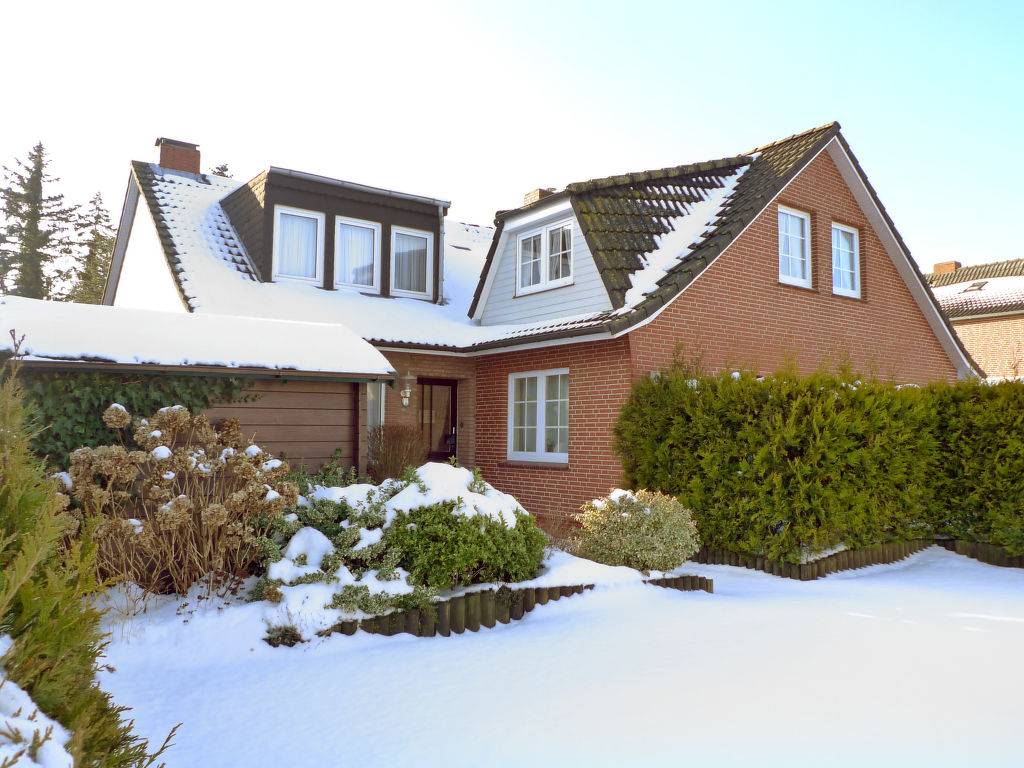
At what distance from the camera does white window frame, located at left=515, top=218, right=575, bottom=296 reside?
1282 centimetres

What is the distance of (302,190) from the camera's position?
13781 millimetres

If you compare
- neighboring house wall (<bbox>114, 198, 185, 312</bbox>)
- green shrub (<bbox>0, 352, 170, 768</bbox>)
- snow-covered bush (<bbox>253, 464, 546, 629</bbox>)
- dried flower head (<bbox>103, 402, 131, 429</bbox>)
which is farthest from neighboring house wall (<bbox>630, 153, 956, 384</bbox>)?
green shrub (<bbox>0, 352, 170, 768</bbox>)

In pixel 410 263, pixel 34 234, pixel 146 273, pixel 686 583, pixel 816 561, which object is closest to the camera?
pixel 686 583

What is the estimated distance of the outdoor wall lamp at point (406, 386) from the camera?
43.0 ft

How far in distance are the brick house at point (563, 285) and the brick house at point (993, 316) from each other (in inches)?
398

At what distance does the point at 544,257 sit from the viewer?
13352 millimetres

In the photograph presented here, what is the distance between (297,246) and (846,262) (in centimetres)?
1081

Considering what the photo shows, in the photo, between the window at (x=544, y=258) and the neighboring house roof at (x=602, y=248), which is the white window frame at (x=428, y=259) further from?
the window at (x=544, y=258)

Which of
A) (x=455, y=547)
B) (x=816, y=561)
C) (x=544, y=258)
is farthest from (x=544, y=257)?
(x=455, y=547)

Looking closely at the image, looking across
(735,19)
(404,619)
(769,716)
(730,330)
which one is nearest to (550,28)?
(735,19)

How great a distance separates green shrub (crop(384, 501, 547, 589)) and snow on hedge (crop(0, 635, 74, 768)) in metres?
4.16

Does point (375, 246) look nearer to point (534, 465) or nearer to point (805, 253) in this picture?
point (534, 465)

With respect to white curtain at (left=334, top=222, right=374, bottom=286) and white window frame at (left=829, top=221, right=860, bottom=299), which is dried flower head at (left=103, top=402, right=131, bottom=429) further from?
white window frame at (left=829, top=221, right=860, bottom=299)

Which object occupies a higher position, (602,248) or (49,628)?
(602,248)
